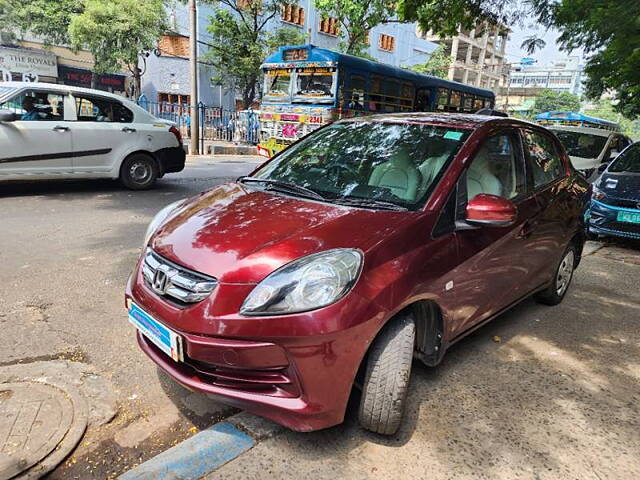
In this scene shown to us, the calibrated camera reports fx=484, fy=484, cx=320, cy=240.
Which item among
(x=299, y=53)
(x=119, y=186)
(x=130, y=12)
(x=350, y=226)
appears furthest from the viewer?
(x=130, y=12)

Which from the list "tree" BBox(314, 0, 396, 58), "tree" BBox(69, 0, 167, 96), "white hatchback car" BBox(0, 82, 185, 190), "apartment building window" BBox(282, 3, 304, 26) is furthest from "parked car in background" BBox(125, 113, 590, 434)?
"apartment building window" BBox(282, 3, 304, 26)

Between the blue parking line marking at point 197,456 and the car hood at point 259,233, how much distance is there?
2.68 ft

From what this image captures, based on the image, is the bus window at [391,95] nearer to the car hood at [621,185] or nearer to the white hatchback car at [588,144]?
the white hatchback car at [588,144]

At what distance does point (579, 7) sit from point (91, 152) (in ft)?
26.2

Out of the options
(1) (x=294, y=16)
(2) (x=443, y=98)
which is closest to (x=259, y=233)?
(2) (x=443, y=98)

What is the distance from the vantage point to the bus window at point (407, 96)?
46.3 feet

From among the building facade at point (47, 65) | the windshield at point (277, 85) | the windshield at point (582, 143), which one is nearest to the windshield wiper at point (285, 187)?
the windshield at point (582, 143)

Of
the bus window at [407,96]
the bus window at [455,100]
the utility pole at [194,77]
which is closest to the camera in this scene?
the bus window at [407,96]

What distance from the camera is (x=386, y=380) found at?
7.32 feet

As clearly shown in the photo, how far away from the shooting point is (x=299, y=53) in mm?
12289

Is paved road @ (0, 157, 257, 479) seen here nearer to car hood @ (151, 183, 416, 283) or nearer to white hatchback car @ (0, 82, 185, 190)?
white hatchback car @ (0, 82, 185, 190)

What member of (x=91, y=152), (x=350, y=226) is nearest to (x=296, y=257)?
(x=350, y=226)

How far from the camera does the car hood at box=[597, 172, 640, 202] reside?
20.9 feet

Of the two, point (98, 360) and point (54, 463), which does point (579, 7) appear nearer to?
point (98, 360)
